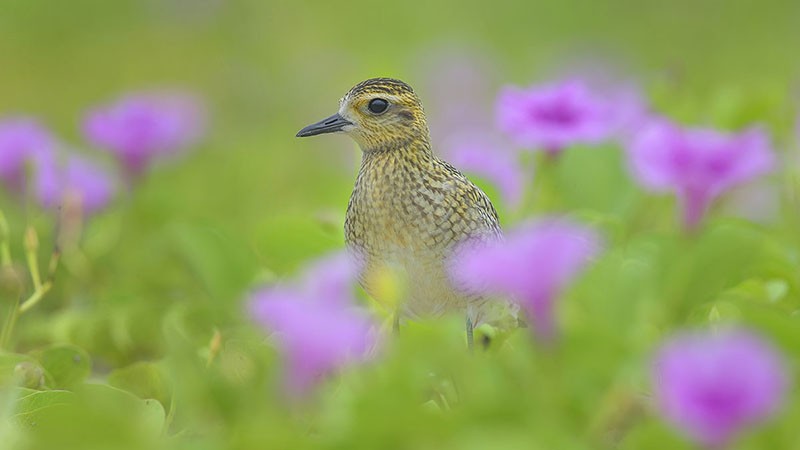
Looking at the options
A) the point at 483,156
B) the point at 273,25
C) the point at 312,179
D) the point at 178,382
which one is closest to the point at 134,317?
the point at 483,156

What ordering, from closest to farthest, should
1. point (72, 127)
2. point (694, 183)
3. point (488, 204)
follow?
1. point (694, 183)
2. point (488, 204)
3. point (72, 127)

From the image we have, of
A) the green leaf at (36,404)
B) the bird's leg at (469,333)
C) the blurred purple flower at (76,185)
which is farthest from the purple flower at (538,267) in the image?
the blurred purple flower at (76,185)

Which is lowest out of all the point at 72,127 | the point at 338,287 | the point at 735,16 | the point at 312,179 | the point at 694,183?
the point at 72,127

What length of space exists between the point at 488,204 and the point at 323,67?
5.26 meters

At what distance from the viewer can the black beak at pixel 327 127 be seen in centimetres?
305

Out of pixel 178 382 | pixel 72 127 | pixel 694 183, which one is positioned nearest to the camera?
pixel 178 382

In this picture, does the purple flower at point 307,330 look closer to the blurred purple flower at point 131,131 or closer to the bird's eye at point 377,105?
the bird's eye at point 377,105

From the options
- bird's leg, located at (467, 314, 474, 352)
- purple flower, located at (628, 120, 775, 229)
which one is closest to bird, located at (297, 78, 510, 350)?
bird's leg, located at (467, 314, 474, 352)

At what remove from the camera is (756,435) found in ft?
4.77

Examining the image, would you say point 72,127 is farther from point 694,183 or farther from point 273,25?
point 694,183

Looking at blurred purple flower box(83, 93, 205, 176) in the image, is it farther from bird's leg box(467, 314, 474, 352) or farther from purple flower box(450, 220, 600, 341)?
purple flower box(450, 220, 600, 341)

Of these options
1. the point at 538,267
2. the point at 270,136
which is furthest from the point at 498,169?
the point at 270,136

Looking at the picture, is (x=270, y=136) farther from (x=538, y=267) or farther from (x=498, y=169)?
(x=538, y=267)

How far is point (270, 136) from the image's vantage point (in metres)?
7.03
